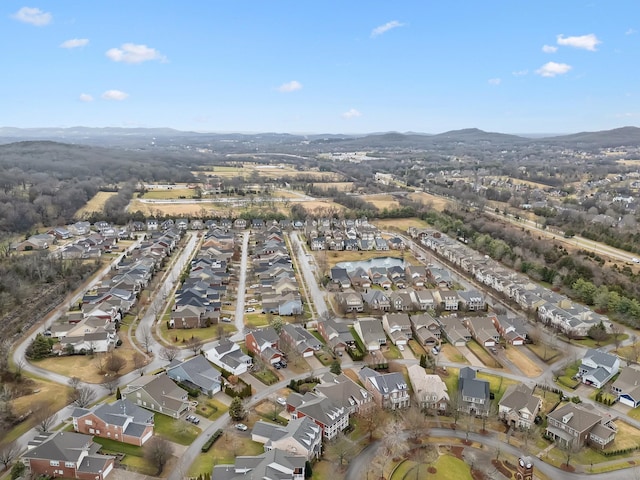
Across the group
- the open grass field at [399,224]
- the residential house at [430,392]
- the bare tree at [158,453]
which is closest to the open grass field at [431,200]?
the open grass field at [399,224]

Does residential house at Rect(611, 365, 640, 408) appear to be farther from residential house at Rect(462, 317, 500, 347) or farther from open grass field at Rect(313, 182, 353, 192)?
open grass field at Rect(313, 182, 353, 192)

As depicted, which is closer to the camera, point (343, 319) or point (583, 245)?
point (343, 319)

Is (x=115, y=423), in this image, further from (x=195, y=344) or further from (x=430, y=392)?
(x=430, y=392)

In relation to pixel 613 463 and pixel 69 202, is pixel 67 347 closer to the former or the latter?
pixel 613 463

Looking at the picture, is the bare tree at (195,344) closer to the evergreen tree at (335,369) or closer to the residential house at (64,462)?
the evergreen tree at (335,369)

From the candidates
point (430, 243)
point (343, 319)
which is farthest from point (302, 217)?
point (343, 319)

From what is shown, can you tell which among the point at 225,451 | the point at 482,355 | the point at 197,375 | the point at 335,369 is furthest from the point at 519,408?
the point at 197,375
